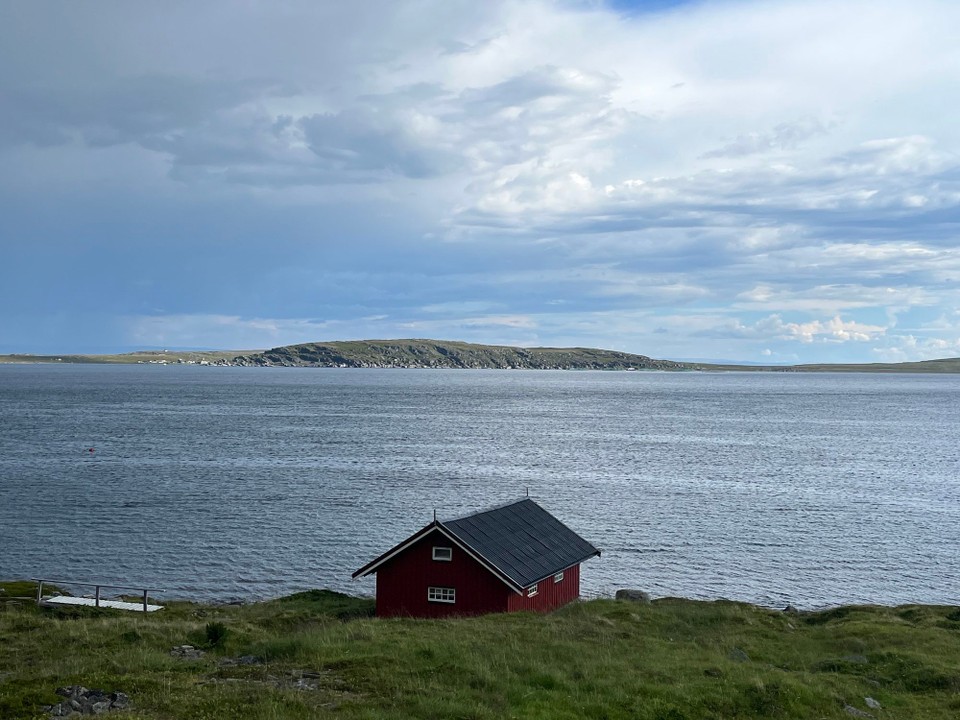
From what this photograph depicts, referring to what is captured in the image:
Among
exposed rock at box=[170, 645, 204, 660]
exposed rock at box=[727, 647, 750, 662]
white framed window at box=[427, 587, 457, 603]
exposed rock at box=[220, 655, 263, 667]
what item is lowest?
white framed window at box=[427, 587, 457, 603]

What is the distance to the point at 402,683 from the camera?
21734 millimetres

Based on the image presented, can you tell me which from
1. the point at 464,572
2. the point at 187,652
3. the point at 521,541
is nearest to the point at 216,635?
the point at 187,652

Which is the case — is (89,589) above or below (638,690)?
below

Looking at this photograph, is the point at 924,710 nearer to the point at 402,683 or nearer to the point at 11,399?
the point at 402,683

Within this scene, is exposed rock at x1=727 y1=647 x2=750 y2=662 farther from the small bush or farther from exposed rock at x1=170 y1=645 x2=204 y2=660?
exposed rock at x1=170 y1=645 x2=204 y2=660

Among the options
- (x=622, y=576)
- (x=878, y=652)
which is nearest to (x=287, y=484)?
(x=622, y=576)

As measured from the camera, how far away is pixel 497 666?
23672 millimetres

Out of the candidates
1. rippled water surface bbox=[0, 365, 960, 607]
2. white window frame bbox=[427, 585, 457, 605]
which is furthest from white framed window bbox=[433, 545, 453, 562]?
rippled water surface bbox=[0, 365, 960, 607]

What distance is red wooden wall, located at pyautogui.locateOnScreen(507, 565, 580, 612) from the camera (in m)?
36.4

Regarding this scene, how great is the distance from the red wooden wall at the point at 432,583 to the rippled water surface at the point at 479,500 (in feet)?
34.7

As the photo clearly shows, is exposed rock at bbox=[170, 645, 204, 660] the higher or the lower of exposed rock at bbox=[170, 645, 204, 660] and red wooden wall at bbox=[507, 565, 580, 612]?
the higher

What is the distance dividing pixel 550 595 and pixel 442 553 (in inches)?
237

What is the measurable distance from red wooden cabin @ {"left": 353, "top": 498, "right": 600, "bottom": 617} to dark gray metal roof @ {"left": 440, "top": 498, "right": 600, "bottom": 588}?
0.20ft

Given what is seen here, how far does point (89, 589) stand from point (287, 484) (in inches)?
1392
